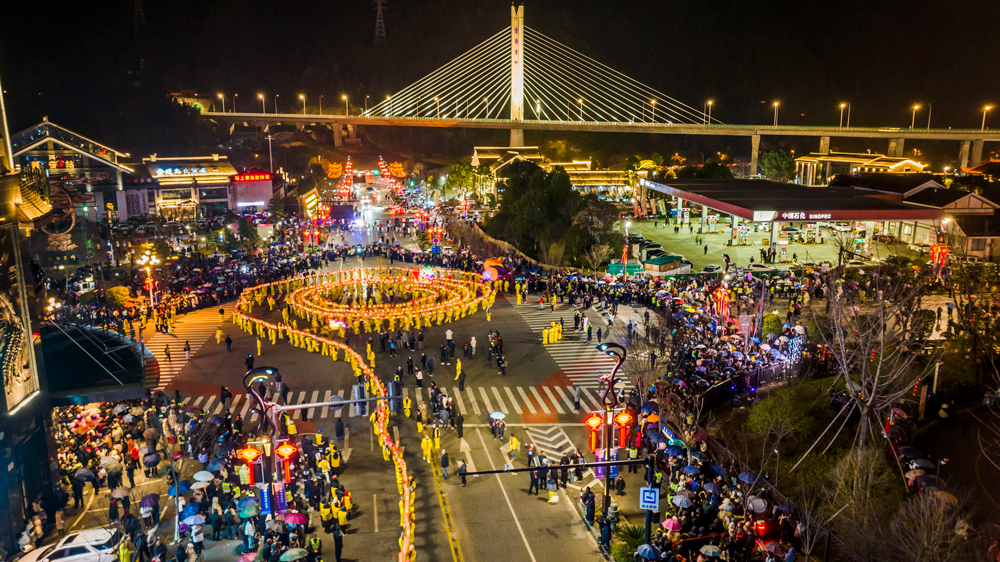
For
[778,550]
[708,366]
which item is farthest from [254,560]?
[708,366]

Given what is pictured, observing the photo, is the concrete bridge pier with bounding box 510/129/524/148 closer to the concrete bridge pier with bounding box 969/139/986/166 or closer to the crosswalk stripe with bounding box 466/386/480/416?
the concrete bridge pier with bounding box 969/139/986/166

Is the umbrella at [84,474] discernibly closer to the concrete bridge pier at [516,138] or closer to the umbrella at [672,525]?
the umbrella at [672,525]

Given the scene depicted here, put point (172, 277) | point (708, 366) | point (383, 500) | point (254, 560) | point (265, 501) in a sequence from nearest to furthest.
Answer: point (254, 560)
point (265, 501)
point (383, 500)
point (708, 366)
point (172, 277)

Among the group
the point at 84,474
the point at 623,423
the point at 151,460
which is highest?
the point at 623,423

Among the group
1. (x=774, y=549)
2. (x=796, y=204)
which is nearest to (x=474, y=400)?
(x=774, y=549)

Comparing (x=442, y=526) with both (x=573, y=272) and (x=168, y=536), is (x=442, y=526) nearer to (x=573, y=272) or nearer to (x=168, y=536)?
(x=168, y=536)

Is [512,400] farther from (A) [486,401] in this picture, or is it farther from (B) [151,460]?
(B) [151,460]
